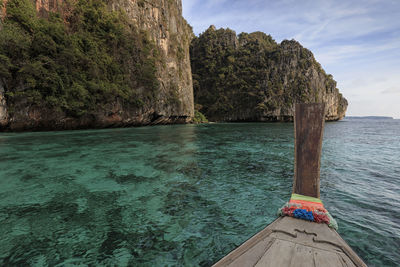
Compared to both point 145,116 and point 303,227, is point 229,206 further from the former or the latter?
point 145,116

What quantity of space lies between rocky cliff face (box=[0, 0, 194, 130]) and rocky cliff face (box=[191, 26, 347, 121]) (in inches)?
602

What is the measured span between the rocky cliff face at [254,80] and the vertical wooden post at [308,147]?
4464 centimetres

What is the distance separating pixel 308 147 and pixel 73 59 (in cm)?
2025

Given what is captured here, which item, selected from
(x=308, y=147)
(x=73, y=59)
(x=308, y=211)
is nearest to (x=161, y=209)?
(x=308, y=211)

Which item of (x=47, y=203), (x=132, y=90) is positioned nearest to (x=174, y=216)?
(x=47, y=203)

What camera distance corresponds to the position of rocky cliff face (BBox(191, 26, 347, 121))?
154ft

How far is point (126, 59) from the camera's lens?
76.9 feet

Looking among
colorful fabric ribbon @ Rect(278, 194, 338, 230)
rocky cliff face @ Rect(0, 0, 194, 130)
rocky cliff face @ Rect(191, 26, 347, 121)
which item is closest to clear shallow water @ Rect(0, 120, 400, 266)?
colorful fabric ribbon @ Rect(278, 194, 338, 230)

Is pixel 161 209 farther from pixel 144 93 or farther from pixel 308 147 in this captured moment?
pixel 144 93

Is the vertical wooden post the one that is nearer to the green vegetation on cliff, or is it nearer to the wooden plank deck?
the wooden plank deck

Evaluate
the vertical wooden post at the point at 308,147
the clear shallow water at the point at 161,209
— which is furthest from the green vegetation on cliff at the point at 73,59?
the vertical wooden post at the point at 308,147

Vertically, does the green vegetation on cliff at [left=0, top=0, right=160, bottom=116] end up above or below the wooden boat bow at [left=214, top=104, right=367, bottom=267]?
above

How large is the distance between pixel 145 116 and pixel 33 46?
13.1 m

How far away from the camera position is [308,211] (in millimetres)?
2426
